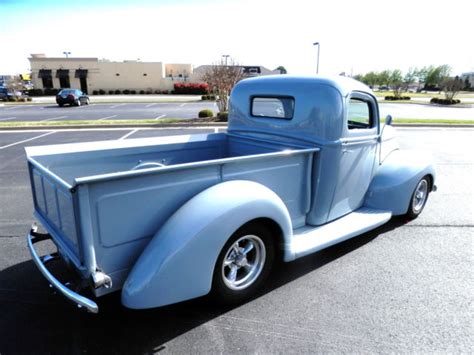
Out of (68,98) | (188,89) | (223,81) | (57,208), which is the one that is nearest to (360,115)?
(57,208)

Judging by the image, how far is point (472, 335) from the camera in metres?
2.56

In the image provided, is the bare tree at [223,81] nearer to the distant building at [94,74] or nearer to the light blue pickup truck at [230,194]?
the light blue pickup truck at [230,194]

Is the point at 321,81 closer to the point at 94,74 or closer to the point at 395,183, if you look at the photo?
the point at 395,183

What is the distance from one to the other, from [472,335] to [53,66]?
54.4 m

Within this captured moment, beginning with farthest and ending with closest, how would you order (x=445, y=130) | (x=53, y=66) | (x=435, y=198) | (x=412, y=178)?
(x=53, y=66) → (x=445, y=130) → (x=435, y=198) → (x=412, y=178)

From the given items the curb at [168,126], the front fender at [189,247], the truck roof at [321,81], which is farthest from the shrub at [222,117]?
the front fender at [189,247]

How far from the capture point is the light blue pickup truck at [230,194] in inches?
88.8

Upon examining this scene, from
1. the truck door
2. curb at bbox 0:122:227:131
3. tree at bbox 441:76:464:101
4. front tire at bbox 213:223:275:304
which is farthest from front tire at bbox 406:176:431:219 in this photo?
tree at bbox 441:76:464:101

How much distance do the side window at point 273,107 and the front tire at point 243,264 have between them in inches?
58.5

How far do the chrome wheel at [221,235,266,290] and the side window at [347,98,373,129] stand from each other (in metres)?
1.95

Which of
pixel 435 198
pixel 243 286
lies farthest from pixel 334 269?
pixel 435 198

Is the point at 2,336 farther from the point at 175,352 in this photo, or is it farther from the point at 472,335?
the point at 472,335

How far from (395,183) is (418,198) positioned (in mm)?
856

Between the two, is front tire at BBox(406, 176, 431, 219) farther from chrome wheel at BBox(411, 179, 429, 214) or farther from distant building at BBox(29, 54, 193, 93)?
distant building at BBox(29, 54, 193, 93)
